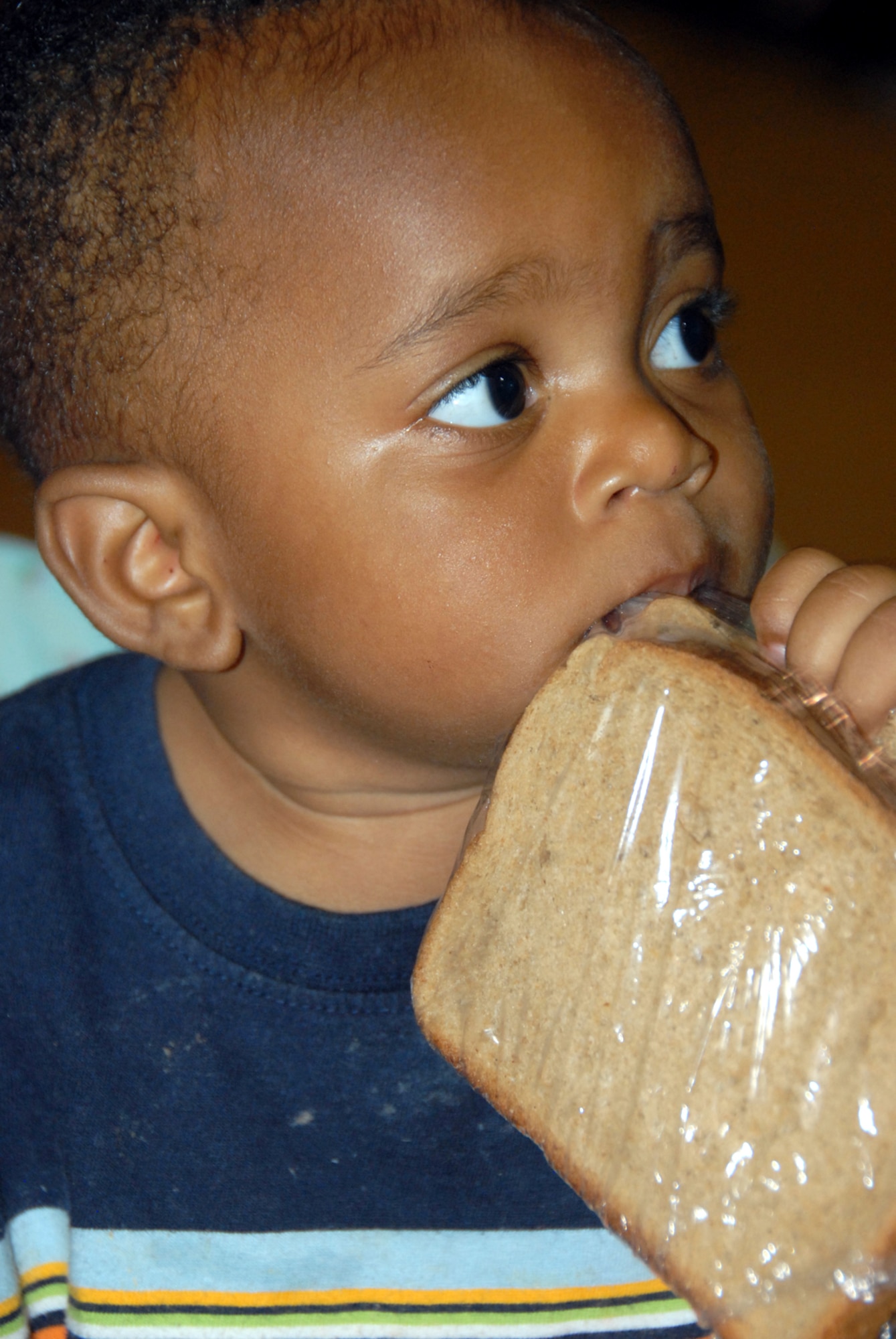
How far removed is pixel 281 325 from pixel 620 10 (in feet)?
9.19

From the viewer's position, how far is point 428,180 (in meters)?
0.74

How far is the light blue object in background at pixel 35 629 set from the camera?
146 cm

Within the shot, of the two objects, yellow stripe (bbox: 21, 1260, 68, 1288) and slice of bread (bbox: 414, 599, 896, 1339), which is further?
yellow stripe (bbox: 21, 1260, 68, 1288)

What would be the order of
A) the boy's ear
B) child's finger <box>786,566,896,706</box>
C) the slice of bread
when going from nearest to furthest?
the slice of bread → child's finger <box>786,566,896,706</box> → the boy's ear

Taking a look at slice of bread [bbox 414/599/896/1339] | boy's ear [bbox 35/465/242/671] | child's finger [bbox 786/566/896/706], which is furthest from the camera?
boy's ear [bbox 35/465/242/671]

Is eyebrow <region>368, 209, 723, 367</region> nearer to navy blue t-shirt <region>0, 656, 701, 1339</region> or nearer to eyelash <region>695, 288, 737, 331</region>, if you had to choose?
eyelash <region>695, 288, 737, 331</region>

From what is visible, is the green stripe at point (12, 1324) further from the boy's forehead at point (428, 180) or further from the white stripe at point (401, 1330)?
the boy's forehead at point (428, 180)

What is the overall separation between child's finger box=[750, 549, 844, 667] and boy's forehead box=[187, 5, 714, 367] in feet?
Result: 0.64

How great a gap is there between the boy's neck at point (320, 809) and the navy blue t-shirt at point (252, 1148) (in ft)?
0.10

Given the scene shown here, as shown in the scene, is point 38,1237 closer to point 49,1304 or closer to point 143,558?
point 49,1304

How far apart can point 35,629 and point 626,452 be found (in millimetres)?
907

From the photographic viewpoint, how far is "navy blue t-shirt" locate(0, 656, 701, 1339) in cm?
93

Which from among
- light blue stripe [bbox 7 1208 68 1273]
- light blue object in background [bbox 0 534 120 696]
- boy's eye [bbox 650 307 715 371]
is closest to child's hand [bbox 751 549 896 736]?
boy's eye [bbox 650 307 715 371]

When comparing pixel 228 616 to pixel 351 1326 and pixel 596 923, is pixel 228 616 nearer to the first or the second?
pixel 596 923
